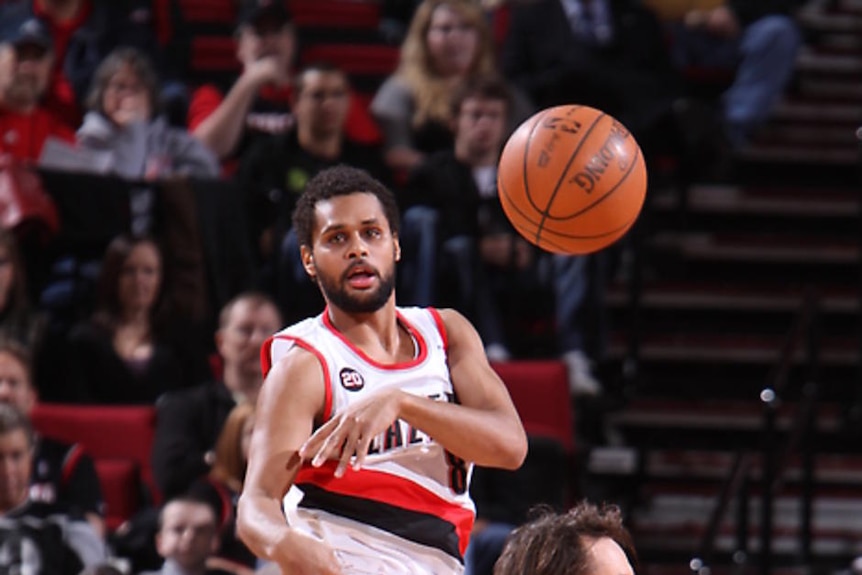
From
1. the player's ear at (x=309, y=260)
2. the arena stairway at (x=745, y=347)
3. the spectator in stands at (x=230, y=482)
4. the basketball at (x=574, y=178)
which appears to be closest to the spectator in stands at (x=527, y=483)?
the arena stairway at (x=745, y=347)

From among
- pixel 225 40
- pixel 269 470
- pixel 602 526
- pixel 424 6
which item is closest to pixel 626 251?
pixel 424 6

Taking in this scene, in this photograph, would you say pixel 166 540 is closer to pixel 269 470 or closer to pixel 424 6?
pixel 269 470

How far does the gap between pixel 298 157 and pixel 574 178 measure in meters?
3.51

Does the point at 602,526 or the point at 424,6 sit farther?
the point at 424,6

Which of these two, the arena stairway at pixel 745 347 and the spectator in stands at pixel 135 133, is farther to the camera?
the spectator in stands at pixel 135 133

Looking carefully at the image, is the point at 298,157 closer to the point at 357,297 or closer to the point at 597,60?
the point at 597,60

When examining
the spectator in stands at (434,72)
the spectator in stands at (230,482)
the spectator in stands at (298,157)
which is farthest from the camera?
the spectator in stands at (434,72)

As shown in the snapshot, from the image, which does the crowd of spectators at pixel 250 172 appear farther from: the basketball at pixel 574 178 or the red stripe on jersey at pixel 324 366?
the red stripe on jersey at pixel 324 366

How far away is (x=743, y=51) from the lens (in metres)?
9.27

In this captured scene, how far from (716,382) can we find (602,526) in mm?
5304

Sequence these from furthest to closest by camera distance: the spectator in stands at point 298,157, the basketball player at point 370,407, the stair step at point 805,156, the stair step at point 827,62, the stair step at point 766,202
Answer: the stair step at point 827,62
the stair step at point 805,156
the stair step at point 766,202
the spectator in stands at point 298,157
the basketball player at point 370,407

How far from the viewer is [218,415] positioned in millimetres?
6617

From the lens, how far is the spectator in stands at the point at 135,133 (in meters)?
7.82

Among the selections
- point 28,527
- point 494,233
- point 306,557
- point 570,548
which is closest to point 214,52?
point 494,233
